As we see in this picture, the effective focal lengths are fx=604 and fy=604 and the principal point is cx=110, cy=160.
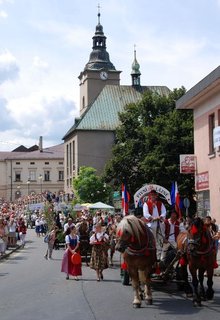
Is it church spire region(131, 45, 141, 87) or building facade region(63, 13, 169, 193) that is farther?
church spire region(131, 45, 141, 87)

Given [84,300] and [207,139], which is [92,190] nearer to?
[207,139]

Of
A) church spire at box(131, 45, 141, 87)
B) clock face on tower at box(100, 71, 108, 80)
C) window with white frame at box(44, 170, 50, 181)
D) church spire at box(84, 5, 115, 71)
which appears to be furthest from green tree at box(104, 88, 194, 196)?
window with white frame at box(44, 170, 50, 181)

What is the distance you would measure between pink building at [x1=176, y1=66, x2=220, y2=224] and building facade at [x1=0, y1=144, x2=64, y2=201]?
10594 centimetres

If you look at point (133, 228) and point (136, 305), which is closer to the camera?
point (136, 305)

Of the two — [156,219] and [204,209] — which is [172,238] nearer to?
[156,219]

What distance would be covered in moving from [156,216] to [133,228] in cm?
190

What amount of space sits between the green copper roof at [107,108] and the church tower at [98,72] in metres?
5.03

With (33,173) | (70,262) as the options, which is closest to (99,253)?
(70,262)

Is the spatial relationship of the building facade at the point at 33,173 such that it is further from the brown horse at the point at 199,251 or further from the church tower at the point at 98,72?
the brown horse at the point at 199,251

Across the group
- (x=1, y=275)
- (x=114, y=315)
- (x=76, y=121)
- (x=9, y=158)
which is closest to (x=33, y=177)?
(x=9, y=158)

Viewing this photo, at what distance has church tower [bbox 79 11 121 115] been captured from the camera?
329 ft

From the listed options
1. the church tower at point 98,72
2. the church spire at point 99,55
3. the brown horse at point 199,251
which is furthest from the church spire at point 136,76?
the brown horse at point 199,251

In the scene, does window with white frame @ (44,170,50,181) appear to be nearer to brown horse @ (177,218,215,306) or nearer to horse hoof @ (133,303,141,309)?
brown horse @ (177,218,215,306)

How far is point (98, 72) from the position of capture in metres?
100
